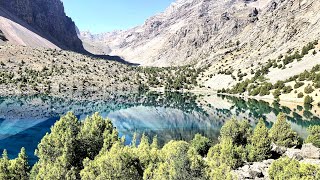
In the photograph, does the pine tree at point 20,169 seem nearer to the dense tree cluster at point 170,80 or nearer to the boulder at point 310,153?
the boulder at point 310,153

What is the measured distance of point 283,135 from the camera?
128ft

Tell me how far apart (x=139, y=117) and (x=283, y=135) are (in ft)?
149

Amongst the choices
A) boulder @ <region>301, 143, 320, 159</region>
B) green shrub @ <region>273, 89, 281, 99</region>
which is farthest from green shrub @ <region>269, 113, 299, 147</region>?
green shrub @ <region>273, 89, 281, 99</region>

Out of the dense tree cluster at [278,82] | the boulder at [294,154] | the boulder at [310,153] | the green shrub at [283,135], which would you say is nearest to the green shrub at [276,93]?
the dense tree cluster at [278,82]

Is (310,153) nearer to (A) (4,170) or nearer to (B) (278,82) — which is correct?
(A) (4,170)

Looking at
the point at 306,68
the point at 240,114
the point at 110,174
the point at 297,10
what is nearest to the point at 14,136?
the point at 110,174

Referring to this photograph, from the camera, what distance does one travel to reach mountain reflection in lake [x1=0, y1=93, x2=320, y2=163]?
179ft

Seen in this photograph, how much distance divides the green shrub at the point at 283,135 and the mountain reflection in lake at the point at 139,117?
1371 centimetres

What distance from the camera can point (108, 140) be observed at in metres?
21.9

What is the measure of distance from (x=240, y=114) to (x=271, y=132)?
42.0 meters

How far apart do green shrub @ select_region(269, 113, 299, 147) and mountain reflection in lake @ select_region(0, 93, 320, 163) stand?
13.7 m

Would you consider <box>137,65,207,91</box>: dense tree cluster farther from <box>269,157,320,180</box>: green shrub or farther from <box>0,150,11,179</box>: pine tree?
<box>0,150,11,179</box>: pine tree

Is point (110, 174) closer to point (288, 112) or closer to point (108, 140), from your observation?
point (108, 140)

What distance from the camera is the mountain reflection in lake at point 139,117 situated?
54.5 m
